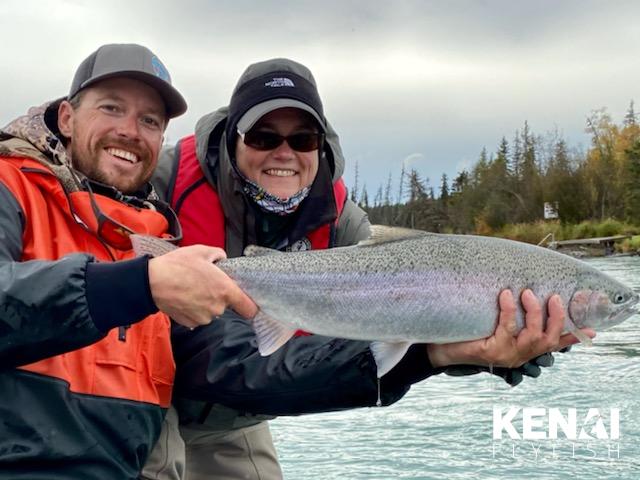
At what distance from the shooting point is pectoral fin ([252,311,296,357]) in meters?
3.40

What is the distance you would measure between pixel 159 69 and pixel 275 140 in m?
0.70

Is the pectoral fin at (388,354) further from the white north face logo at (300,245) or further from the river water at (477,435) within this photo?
the river water at (477,435)

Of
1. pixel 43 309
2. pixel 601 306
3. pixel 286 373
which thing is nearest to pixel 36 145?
pixel 43 309

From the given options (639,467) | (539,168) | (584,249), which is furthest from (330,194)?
Result: (539,168)

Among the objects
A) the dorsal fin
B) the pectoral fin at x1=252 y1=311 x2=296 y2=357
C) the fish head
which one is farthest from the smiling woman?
the fish head

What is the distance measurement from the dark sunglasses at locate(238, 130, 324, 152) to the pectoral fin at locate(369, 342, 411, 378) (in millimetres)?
1282

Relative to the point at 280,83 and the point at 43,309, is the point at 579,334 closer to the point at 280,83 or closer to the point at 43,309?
the point at 280,83

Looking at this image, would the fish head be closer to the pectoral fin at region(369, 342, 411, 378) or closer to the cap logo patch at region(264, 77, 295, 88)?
the pectoral fin at region(369, 342, 411, 378)

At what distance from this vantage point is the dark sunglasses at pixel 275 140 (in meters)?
4.17

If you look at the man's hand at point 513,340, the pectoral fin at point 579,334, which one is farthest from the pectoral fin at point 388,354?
the pectoral fin at point 579,334

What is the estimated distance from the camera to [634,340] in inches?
503

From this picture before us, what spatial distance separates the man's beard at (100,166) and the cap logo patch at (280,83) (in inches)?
29.8

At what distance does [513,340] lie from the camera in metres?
3.34

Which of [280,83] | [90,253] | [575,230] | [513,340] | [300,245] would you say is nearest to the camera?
[90,253]
